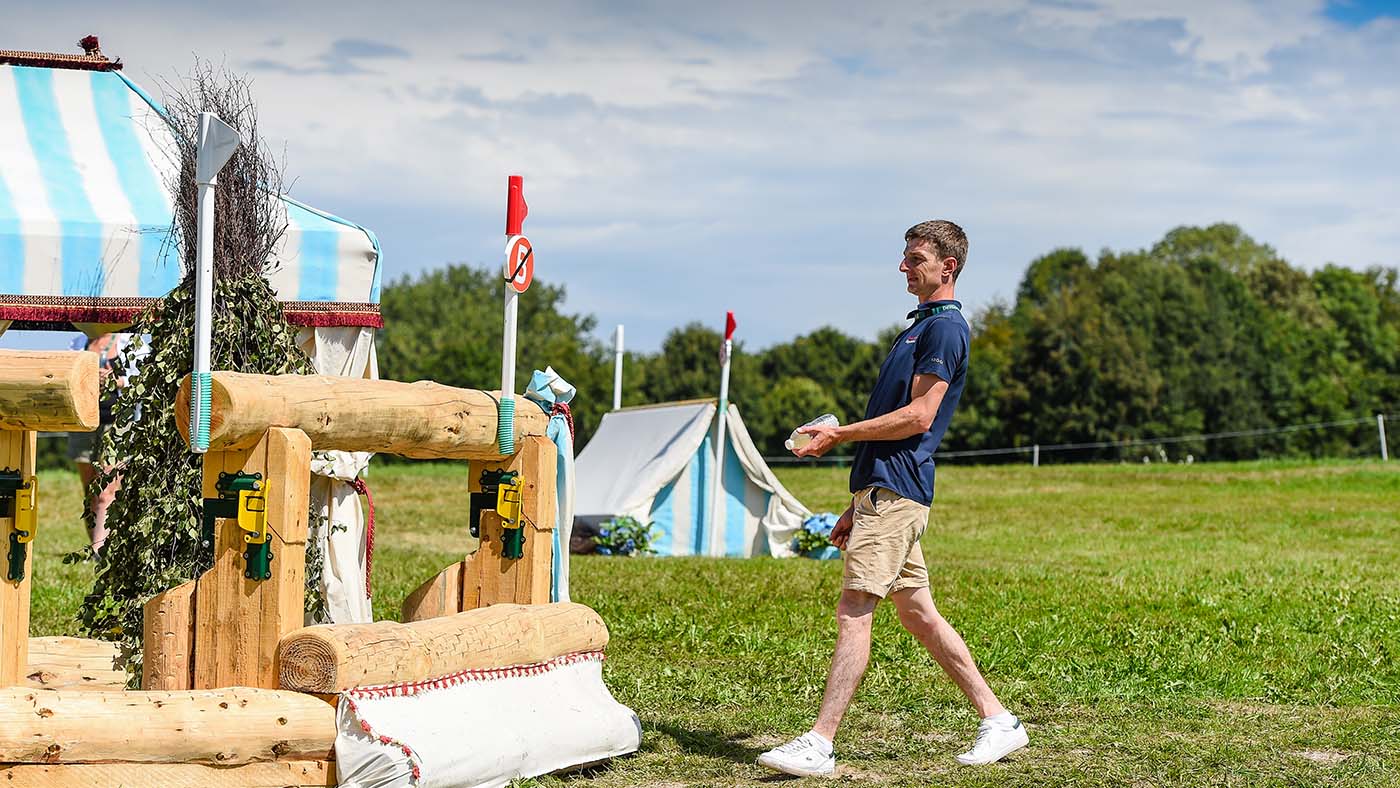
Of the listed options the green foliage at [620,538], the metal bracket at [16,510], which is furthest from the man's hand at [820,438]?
the green foliage at [620,538]

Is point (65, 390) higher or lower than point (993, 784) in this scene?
higher

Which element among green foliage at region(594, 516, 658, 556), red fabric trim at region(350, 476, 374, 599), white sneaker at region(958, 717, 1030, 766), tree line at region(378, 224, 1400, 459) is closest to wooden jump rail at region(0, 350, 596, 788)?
white sneaker at region(958, 717, 1030, 766)

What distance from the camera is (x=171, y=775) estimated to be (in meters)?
4.26

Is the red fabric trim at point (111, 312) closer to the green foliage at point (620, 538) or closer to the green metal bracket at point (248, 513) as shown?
the green metal bracket at point (248, 513)

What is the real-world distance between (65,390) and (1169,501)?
18.6 metres

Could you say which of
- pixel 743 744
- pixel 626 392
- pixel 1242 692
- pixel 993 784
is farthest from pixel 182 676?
pixel 626 392

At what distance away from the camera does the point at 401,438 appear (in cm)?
509

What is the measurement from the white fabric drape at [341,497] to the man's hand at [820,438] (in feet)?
10.2

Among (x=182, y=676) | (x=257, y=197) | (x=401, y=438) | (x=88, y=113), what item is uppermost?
(x=88, y=113)

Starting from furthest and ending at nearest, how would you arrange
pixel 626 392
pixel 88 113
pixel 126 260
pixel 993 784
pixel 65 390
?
pixel 626 392, pixel 88 113, pixel 126 260, pixel 993 784, pixel 65 390

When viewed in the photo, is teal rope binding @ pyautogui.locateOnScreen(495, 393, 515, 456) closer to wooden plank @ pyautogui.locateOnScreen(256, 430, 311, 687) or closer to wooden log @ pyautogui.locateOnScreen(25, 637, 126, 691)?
wooden plank @ pyautogui.locateOnScreen(256, 430, 311, 687)

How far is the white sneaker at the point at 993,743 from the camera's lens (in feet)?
17.5

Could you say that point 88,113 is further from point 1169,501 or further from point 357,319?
point 1169,501

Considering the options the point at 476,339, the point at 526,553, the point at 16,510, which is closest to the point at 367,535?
the point at 526,553
